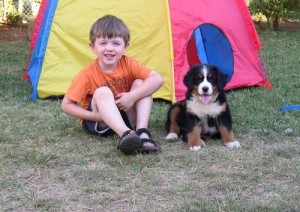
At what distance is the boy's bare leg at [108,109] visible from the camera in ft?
10.5

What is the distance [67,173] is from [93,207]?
52 cm

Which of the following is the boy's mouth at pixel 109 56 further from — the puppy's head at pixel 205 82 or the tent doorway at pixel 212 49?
the tent doorway at pixel 212 49

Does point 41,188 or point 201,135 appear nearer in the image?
point 41,188

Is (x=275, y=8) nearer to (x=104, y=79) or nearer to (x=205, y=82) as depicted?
(x=205, y=82)

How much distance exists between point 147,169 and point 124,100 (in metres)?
0.64

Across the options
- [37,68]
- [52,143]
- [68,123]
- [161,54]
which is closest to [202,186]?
[52,143]

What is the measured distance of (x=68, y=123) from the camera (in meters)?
3.94

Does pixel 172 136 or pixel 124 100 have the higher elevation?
pixel 124 100

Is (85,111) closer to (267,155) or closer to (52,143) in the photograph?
(52,143)

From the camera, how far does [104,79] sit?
11.3 feet

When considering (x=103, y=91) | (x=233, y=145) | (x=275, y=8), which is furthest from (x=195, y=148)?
(x=275, y=8)

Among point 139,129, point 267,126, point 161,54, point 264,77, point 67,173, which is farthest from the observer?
point 264,77

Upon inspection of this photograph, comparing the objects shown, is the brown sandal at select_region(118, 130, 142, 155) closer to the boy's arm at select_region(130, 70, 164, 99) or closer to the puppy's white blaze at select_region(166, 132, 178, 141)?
the boy's arm at select_region(130, 70, 164, 99)

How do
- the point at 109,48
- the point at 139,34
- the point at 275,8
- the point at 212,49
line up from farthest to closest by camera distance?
the point at 275,8, the point at 212,49, the point at 139,34, the point at 109,48
